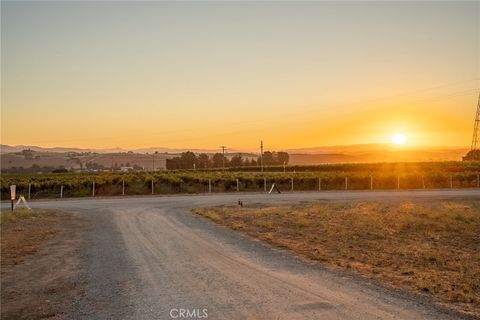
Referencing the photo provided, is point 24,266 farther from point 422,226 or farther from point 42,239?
point 422,226

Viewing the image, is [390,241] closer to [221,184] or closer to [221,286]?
[221,286]

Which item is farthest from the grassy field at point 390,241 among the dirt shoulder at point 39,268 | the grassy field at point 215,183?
the grassy field at point 215,183

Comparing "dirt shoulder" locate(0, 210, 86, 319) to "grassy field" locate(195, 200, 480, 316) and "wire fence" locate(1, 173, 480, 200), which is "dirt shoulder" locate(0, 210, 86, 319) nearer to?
"grassy field" locate(195, 200, 480, 316)

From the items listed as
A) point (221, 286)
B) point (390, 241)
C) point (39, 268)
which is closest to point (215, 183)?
point (390, 241)

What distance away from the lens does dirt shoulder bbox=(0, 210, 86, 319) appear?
27.4 feet

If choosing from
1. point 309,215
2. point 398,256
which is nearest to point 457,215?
point 309,215

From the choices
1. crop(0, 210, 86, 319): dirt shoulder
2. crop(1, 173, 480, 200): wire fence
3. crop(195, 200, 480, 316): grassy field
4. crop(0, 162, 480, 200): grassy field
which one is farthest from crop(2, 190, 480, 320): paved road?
crop(0, 162, 480, 200): grassy field

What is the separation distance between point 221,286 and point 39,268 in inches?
215

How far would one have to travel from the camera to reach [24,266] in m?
12.1

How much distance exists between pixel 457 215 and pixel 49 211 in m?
23.2

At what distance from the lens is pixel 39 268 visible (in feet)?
38.6

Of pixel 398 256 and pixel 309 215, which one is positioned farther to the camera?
pixel 309 215

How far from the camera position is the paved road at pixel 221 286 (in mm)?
7417

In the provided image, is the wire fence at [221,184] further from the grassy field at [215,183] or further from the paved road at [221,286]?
the paved road at [221,286]
